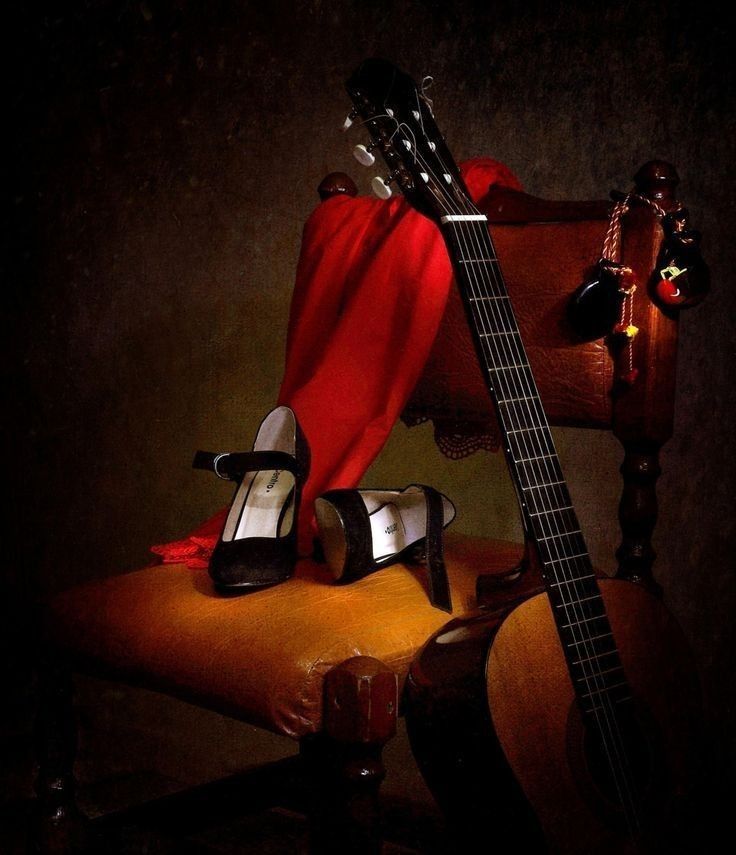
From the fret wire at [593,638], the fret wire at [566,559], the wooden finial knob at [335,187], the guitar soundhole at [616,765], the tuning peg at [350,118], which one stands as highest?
the wooden finial knob at [335,187]

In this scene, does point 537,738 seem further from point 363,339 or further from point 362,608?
point 363,339

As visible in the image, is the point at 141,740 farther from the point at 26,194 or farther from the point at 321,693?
the point at 321,693

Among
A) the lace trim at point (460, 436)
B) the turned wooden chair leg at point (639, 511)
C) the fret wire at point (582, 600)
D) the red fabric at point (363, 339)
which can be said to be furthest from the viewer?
the lace trim at point (460, 436)

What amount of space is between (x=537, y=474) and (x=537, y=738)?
0.93 ft

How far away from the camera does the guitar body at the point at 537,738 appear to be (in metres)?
0.86

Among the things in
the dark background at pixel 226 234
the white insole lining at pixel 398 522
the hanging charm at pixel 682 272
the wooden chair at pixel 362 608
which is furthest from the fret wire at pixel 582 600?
the dark background at pixel 226 234

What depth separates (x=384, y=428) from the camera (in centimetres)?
132

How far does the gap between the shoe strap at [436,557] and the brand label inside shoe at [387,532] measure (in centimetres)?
4

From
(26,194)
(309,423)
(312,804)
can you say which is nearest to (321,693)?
(312,804)

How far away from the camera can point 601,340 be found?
118 cm

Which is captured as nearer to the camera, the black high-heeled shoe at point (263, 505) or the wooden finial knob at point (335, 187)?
the black high-heeled shoe at point (263, 505)

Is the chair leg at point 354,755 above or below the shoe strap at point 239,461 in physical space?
below

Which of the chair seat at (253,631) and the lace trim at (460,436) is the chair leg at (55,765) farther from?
the lace trim at (460,436)

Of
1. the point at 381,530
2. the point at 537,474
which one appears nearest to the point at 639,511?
the point at 537,474
